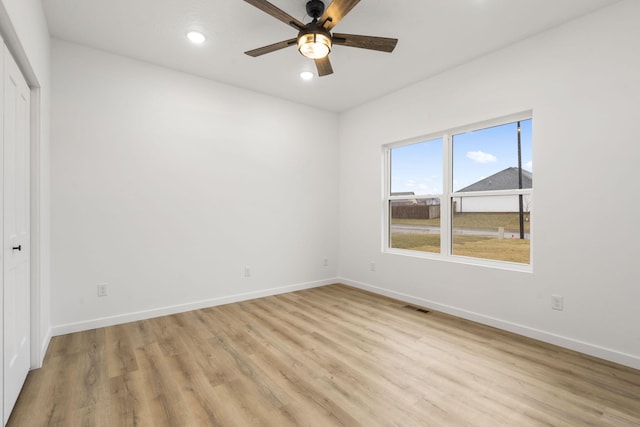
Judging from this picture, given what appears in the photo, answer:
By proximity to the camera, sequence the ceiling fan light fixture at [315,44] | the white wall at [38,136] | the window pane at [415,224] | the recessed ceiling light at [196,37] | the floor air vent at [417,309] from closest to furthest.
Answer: the white wall at [38,136]
the ceiling fan light fixture at [315,44]
the recessed ceiling light at [196,37]
the floor air vent at [417,309]
the window pane at [415,224]

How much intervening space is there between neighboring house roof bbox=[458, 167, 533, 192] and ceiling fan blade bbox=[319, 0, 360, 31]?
234 centimetres

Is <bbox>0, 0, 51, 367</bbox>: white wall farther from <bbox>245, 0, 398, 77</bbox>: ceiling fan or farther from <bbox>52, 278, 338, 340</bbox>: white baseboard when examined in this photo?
<bbox>245, 0, 398, 77</bbox>: ceiling fan

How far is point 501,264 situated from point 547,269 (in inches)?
19.1

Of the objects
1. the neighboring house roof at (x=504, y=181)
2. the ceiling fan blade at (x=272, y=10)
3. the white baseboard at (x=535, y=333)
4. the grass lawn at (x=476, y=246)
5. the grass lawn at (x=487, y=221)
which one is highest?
the ceiling fan blade at (x=272, y=10)

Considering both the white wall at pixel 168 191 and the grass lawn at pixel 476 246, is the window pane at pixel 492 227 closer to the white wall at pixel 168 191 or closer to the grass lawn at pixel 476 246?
the grass lawn at pixel 476 246

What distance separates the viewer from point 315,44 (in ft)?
7.71

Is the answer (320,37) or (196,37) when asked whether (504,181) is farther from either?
(196,37)

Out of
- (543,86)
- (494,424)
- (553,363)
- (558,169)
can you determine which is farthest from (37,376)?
(543,86)

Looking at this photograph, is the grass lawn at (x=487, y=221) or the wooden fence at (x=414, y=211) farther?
the wooden fence at (x=414, y=211)

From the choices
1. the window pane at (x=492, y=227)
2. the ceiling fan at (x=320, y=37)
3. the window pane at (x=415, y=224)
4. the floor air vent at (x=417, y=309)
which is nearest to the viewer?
the ceiling fan at (x=320, y=37)

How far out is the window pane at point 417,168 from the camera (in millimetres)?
3932

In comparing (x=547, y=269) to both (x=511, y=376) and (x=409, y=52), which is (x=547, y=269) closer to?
(x=511, y=376)

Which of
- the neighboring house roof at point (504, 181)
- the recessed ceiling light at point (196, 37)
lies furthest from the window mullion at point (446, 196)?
the recessed ceiling light at point (196, 37)

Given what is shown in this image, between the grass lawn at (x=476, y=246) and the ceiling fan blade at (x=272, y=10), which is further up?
the ceiling fan blade at (x=272, y=10)
